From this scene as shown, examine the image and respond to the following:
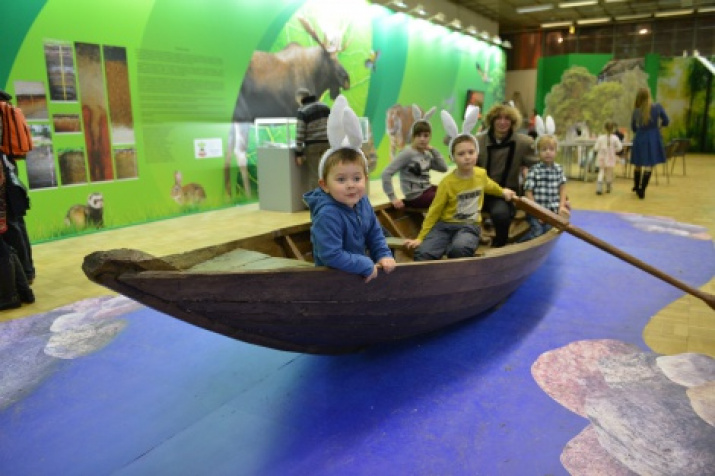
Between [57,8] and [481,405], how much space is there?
5750 millimetres

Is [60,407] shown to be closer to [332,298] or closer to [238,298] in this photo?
[238,298]

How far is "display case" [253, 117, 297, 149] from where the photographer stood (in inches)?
306

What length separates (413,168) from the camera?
4430 mm

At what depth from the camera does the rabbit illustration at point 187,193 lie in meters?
6.88

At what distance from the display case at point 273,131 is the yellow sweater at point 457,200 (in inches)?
175

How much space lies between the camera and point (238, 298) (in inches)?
76.9

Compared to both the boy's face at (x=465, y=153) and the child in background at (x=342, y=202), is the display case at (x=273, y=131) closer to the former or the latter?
the boy's face at (x=465, y=153)

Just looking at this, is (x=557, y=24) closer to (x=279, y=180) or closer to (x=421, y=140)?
(x=279, y=180)

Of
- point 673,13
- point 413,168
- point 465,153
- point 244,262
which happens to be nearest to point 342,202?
point 244,262

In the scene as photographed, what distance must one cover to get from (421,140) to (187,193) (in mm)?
4004

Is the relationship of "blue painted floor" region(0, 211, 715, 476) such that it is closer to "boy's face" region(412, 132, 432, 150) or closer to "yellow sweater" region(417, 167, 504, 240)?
"yellow sweater" region(417, 167, 504, 240)

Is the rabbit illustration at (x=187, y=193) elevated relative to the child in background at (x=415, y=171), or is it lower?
lower

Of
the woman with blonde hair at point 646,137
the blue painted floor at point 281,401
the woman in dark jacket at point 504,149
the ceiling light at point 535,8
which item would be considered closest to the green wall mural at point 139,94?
the blue painted floor at point 281,401

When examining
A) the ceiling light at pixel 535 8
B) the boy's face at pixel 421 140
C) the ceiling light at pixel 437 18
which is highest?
the ceiling light at pixel 535 8
